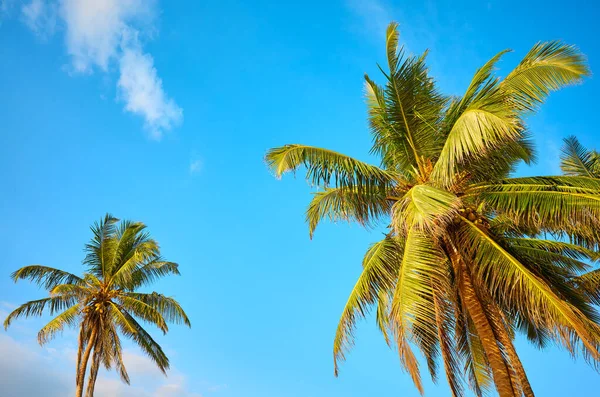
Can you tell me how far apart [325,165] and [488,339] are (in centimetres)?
486

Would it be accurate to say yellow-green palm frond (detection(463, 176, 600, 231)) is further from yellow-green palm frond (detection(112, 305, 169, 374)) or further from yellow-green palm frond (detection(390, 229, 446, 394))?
yellow-green palm frond (detection(112, 305, 169, 374))

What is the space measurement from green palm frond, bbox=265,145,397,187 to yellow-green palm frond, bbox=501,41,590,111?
315cm

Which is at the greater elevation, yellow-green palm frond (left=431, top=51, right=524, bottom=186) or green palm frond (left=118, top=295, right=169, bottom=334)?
green palm frond (left=118, top=295, right=169, bottom=334)

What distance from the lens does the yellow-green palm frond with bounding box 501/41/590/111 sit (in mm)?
8828

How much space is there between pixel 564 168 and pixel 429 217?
11.9 meters

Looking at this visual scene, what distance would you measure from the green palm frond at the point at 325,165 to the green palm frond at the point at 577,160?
1009cm

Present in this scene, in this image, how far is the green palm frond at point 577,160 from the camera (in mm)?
16641

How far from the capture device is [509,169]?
11.6 metres

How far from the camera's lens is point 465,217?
9812 millimetres

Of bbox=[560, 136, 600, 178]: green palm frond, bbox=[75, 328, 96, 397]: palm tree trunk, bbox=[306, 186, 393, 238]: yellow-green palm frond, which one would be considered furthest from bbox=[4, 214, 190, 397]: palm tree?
bbox=[560, 136, 600, 178]: green palm frond

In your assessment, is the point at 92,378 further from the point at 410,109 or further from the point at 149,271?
the point at 410,109

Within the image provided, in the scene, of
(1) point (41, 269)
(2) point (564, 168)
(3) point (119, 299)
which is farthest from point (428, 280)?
(1) point (41, 269)

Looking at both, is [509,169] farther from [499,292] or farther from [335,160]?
[335,160]

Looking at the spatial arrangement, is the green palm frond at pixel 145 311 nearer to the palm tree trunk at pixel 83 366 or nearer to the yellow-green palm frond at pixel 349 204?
the palm tree trunk at pixel 83 366
